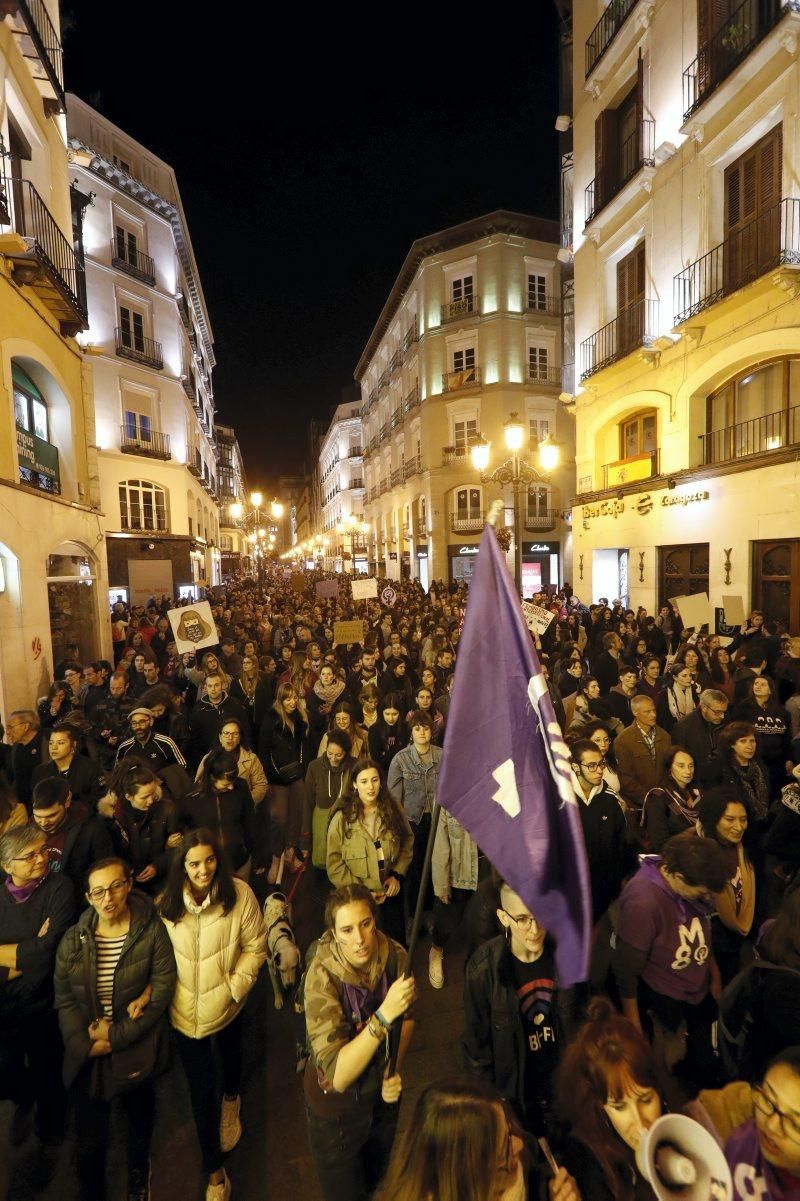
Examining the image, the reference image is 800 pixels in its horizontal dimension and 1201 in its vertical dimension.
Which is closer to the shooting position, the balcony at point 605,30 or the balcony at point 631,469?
the balcony at point 605,30

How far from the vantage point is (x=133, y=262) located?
940 inches

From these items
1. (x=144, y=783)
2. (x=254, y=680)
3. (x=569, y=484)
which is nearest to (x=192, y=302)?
(x=569, y=484)

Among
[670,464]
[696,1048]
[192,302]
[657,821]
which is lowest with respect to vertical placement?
[696,1048]

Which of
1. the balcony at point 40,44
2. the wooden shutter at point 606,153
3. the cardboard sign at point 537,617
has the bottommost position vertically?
the cardboard sign at point 537,617

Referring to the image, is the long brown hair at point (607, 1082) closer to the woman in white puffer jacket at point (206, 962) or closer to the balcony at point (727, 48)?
the woman in white puffer jacket at point (206, 962)

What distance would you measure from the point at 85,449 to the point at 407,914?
12.8 meters

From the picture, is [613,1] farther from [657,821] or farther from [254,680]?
[657,821]

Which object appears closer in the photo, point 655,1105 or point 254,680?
point 655,1105

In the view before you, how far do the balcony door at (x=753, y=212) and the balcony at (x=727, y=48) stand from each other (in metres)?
1.64

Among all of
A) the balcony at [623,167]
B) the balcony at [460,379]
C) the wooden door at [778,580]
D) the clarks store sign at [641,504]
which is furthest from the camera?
the balcony at [460,379]

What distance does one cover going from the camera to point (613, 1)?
647 inches

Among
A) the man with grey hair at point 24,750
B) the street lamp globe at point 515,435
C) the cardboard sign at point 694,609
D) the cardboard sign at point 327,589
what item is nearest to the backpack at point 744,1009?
the man with grey hair at point 24,750

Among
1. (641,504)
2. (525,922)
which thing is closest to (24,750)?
(525,922)

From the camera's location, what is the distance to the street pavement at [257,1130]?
9.55 feet
